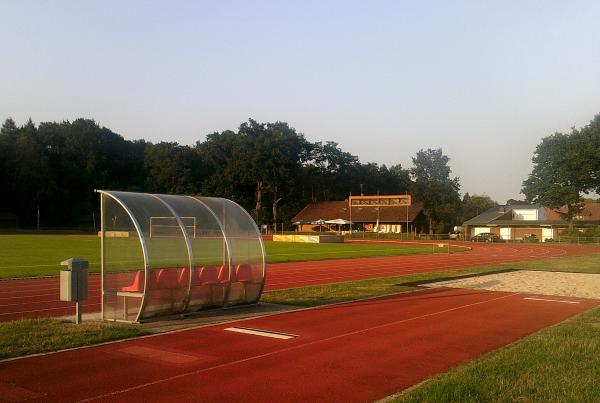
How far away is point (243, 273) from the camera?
541 inches

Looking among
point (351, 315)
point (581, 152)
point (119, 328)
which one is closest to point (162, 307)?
point (119, 328)

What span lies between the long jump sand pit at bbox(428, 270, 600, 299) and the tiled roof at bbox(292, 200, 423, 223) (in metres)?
63.4

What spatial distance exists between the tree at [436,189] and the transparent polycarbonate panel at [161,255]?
80.2 m

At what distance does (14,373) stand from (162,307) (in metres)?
4.31

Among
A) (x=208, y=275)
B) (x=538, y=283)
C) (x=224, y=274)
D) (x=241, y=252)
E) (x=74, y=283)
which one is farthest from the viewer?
(x=538, y=283)

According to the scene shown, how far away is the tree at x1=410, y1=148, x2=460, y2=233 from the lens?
91750 millimetres

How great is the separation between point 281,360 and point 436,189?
296 feet

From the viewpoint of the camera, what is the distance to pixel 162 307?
1169 centimetres

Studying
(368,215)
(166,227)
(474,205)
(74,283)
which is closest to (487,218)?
(368,215)

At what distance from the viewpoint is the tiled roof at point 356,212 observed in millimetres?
90125

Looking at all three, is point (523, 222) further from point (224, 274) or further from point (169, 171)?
point (224, 274)

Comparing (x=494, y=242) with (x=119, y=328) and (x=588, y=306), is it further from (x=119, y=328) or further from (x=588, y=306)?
(x=119, y=328)

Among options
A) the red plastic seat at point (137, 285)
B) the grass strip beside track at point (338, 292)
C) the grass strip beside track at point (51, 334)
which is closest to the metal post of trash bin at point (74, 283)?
the grass strip beside track at point (51, 334)

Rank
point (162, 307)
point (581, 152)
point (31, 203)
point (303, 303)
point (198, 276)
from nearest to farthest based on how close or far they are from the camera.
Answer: point (162, 307), point (198, 276), point (303, 303), point (581, 152), point (31, 203)
